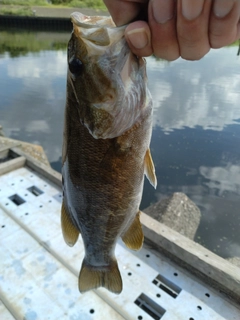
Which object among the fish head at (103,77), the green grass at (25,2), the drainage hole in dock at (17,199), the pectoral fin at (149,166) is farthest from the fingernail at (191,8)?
the green grass at (25,2)

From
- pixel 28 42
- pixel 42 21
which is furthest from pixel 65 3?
pixel 28 42

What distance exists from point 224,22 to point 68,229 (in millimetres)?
1353

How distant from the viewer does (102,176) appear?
1.49m

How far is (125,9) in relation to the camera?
1.10 metres

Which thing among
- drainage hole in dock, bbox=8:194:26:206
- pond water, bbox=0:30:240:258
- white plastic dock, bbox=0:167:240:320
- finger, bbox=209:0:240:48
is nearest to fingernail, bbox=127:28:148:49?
finger, bbox=209:0:240:48

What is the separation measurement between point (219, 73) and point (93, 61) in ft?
54.7

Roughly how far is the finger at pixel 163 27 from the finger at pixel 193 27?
0.03 metres

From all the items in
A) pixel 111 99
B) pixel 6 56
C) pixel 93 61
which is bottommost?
pixel 6 56

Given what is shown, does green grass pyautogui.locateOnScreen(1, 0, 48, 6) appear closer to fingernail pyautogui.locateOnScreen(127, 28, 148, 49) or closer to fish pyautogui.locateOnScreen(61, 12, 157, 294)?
fish pyautogui.locateOnScreen(61, 12, 157, 294)

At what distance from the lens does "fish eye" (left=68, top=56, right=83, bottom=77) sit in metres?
1.26

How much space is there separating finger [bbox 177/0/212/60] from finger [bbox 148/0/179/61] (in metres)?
0.03

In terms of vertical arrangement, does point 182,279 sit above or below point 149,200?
above

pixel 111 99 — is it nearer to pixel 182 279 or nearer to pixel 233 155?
pixel 182 279

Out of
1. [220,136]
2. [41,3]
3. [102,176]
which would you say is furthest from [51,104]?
[41,3]
